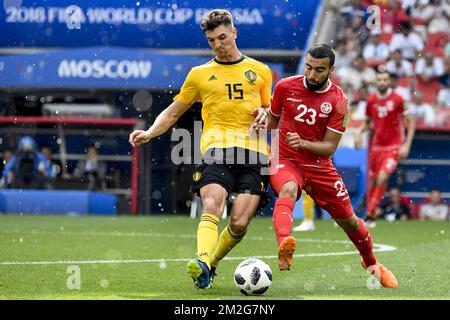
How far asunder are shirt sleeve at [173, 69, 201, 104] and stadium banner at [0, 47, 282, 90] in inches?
501

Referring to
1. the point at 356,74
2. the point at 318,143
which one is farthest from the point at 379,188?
the point at 318,143

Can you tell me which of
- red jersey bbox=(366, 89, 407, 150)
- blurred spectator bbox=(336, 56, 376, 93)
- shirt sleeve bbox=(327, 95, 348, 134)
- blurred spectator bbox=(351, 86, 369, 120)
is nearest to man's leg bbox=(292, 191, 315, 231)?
red jersey bbox=(366, 89, 407, 150)

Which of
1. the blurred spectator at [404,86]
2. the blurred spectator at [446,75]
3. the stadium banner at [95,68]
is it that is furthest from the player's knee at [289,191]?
the blurred spectator at [446,75]

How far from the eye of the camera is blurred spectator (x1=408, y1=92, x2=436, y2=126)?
2128cm

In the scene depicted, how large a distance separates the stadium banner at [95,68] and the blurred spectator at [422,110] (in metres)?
4.36

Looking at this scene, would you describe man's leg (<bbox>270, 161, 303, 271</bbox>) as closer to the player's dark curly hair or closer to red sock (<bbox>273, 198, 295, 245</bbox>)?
red sock (<bbox>273, 198, 295, 245</bbox>)

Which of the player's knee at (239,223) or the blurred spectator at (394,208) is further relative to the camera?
the blurred spectator at (394,208)

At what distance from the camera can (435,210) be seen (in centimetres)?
2098

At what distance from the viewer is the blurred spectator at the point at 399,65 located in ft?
75.0

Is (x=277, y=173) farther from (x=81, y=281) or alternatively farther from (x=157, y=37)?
(x=157, y=37)

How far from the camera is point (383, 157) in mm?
16297

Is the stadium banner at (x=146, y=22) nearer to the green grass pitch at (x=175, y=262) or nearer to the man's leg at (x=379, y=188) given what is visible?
the green grass pitch at (x=175, y=262)

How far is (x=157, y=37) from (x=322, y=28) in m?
3.44
